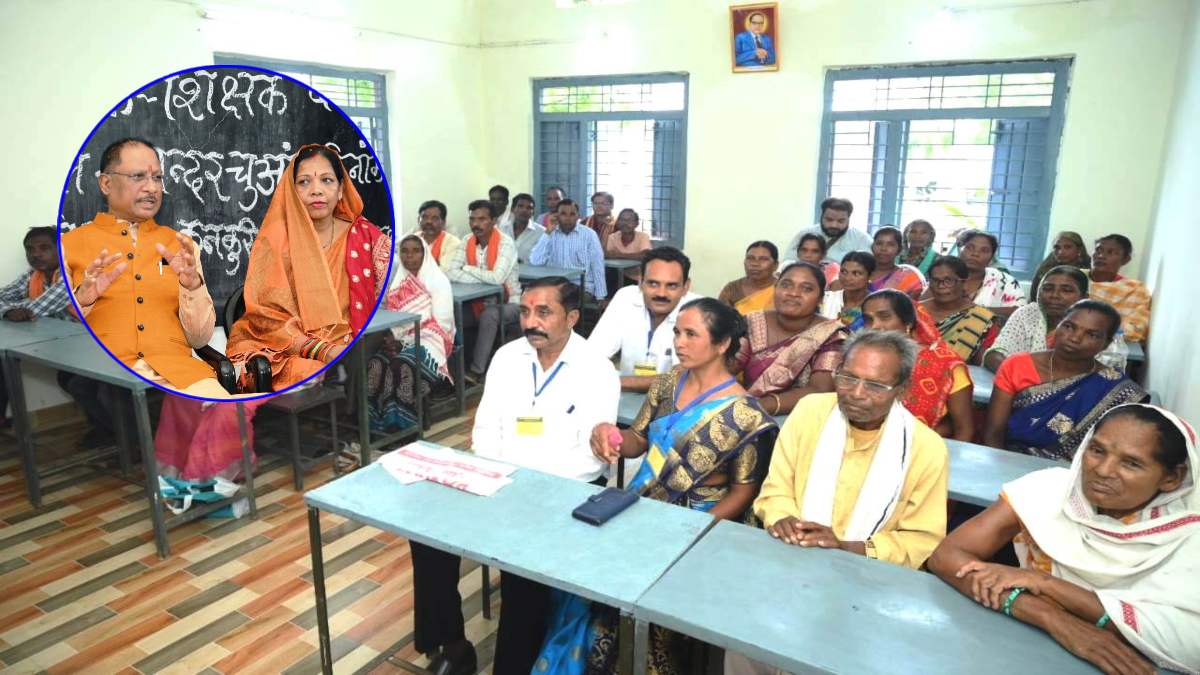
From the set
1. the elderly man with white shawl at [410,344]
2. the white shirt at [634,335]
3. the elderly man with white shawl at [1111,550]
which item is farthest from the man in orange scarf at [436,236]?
the elderly man with white shawl at [1111,550]

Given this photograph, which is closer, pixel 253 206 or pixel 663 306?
pixel 253 206

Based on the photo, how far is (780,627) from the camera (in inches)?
56.4

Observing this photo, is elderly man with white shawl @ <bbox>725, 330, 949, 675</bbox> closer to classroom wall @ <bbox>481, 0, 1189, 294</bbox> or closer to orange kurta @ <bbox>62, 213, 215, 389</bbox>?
orange kurta @ <bbox>62, 213, 215, 389</bbox>

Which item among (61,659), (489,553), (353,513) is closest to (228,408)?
(61,659)

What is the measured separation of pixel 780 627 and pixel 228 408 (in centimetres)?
281

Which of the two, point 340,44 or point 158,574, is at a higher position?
point 340,44

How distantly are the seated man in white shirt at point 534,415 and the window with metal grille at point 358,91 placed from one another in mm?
4068

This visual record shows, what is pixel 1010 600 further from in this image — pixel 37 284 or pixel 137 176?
pixel 37 284

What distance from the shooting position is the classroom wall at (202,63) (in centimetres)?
426

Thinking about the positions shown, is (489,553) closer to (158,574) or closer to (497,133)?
(158,574)

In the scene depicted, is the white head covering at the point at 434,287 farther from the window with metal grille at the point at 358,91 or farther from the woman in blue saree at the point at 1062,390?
the woman in blue saree at the point at 1062,390

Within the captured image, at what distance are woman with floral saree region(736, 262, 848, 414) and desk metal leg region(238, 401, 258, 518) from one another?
2143 millimetres

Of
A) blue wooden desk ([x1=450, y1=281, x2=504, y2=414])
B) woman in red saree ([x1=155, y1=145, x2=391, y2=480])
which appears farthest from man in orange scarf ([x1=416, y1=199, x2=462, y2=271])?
woman in red saree ([x1=155, y1=145, x2=391, y2=480])

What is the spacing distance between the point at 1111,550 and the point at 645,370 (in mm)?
1809
